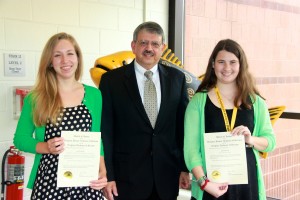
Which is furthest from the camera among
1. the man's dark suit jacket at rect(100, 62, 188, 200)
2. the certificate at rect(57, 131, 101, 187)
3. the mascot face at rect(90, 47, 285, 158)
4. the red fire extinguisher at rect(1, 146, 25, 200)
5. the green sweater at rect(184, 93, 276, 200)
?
the red fire extinguisher at rect(1, 146, 25, 200)

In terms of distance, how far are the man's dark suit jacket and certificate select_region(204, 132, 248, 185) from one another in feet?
1.11

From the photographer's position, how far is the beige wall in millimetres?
4523

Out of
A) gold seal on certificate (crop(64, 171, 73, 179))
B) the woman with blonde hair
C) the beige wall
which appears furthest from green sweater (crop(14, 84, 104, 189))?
the beige wall

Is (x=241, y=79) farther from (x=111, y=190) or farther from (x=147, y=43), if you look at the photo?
(x=111, y=190)

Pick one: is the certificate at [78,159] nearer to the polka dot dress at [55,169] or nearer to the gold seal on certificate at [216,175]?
the polka dot dress at [55,169]

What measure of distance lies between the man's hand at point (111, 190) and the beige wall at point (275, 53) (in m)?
2.76

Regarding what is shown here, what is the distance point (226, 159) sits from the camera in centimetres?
180

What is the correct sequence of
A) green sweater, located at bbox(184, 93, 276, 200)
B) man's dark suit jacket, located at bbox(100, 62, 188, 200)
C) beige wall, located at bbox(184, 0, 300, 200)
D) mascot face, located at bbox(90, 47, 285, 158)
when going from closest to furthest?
green sweater, located at bbox(184, 93, 276, 200)
man's dark suit jacket, located at bbox(100, 62, 188, 200)
mascot face, located at bbox(90, 47, 285, 158)
beige wall, located at bbox(184, 0, 300, 200)

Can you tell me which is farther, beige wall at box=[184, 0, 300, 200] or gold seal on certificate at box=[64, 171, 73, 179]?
beige wall at box=[184, 0, 300, 200]

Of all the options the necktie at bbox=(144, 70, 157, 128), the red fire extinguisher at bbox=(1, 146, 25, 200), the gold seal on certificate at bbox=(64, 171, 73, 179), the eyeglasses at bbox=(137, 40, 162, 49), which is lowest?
the red fire extinguisher at bbox=(1, 146, 25, 200)

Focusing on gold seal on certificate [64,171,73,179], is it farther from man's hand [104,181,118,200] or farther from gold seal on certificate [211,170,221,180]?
gold seal on certificate [211,170,221,180]

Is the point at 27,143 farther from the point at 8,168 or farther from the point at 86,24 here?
the point at 86,24

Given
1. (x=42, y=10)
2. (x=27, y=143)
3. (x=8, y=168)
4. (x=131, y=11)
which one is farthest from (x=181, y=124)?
(x=131, y=11)

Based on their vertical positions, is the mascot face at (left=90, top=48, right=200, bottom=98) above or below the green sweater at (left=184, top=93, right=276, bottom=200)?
above
